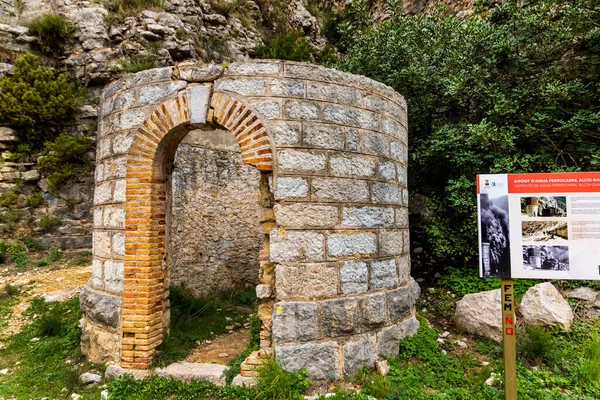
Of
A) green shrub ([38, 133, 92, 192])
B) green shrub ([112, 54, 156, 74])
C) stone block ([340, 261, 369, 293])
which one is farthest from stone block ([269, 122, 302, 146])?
green shrub ([38, 133, 92, 192])

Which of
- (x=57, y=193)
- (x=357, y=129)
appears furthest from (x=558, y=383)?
(x=57, y=193)

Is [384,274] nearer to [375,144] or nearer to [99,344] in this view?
[375,144]

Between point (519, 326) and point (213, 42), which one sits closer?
point (519, 326)

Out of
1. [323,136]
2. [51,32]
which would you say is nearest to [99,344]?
[323,136]

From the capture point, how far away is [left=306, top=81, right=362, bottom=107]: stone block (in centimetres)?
377

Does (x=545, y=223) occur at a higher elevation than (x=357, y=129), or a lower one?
lower

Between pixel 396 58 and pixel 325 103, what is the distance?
14.8 feet

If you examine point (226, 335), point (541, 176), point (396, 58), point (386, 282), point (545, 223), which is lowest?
point (226, 335)

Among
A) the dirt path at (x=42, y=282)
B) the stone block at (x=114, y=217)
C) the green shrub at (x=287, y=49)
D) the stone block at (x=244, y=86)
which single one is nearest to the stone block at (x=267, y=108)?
the stone block at (x=244, y=86)

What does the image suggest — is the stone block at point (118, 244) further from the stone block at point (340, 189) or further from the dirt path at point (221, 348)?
the stone block at point (340, 189)

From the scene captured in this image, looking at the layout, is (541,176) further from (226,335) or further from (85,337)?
(85,337)

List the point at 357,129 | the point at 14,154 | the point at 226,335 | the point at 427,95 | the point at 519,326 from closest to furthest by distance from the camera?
the point at 357,129
the point at 519,326
the point at 226,335
the point at 427,95
the point at 14,154

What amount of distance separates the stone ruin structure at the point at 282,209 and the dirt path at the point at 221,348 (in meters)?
0.65

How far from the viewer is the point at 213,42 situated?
1145 cm
